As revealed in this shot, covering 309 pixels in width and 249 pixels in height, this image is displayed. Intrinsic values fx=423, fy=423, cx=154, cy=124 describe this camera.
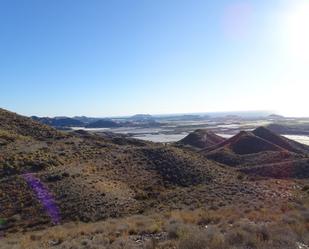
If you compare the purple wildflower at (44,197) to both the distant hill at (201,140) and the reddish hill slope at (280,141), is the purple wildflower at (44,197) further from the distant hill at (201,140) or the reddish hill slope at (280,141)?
the distant hill at (201,140)

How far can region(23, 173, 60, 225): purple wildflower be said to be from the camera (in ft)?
89.3

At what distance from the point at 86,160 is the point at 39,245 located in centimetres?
2621

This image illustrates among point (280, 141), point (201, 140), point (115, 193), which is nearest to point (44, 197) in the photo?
point (115, 193)

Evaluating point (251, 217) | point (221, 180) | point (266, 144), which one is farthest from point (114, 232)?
point (266, 144)

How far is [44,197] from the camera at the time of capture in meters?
30.1

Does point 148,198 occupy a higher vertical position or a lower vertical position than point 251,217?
lower

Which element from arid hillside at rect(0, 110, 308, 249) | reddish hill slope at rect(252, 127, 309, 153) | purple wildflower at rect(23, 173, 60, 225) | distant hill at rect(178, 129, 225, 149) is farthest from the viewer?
distant hill at rect(178, 129, 225, 149)

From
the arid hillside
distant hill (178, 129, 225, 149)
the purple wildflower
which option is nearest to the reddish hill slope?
distant hill (178, 129, 225, 149)

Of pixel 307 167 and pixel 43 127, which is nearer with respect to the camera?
pixel 307 167

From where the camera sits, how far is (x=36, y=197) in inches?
1177

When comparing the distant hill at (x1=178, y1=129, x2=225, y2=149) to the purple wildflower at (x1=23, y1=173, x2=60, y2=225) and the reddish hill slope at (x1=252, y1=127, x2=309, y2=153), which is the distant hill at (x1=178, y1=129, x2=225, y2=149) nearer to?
→ the reddish hill slope at (x1=252, y1=127, x2=309, y2=153)

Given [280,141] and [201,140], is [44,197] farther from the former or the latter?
[201,140]

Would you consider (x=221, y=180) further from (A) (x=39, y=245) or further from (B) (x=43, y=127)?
(B) (x=43, y=127)

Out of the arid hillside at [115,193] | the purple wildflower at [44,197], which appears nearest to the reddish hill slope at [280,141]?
the arid hillside at [115,193]
